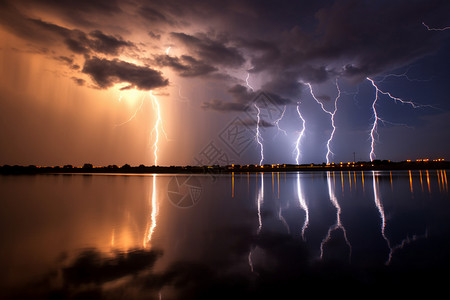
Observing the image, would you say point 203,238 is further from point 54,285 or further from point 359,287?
point 359,287

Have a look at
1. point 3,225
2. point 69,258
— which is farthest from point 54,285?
point 3,225

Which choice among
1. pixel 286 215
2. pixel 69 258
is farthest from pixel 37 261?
pixel 286 215

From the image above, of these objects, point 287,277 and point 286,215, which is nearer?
point 287,277

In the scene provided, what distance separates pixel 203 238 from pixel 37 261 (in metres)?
3.35

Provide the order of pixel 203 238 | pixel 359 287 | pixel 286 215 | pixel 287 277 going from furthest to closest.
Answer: pixel 286 215 → pixel 203 238 → pixel 287 277 → pixel 359 287

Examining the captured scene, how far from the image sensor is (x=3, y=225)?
801 cm

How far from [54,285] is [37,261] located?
4.98 feet

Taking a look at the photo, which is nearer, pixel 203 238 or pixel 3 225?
pixel 203 238

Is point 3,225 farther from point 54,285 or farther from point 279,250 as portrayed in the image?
point 279,250

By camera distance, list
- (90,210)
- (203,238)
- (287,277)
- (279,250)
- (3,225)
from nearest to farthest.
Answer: (287,277) → (279,250) → (203,238) → (3,225) → (90,210)

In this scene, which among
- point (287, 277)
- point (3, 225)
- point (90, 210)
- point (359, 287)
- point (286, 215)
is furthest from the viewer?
point (90, 210)

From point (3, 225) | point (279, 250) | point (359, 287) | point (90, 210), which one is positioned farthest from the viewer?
point (90, 210)

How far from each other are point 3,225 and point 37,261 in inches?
181

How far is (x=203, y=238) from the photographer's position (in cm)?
633
